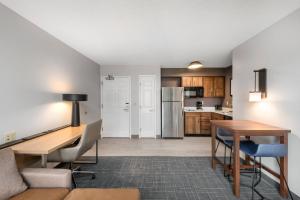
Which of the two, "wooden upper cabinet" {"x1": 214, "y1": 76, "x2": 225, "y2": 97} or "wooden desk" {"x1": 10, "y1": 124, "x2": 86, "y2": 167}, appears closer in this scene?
"wooden desk" {"x1": 10, "y1": 124, "x2": 86, "y2": 167}

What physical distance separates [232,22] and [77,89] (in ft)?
10.5

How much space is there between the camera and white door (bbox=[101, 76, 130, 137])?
18.0 ft

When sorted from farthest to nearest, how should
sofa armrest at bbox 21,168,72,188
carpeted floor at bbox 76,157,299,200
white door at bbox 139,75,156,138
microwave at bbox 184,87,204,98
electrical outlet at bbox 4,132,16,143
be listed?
microwave at bbox 184,87,204,98, white door at bbox 139,75,156,138, carpeted floor at bbox 76,157,299,200, electrical outlet at bbox 4,132,16,143, sofa armrest at bbox 21,168,72,188

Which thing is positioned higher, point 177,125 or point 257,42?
point 257,42

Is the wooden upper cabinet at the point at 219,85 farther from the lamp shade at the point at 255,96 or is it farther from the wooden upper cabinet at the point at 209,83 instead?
the lamp shade at the point at 255,96

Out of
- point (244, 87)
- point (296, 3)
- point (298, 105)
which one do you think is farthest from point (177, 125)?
point (296, 3)

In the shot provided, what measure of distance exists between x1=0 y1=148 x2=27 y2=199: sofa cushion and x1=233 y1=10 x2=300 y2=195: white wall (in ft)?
10.0

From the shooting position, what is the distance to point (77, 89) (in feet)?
12.5

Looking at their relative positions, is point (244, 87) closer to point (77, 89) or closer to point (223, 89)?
→ point (223, 89)

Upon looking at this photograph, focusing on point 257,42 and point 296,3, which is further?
point 257,42

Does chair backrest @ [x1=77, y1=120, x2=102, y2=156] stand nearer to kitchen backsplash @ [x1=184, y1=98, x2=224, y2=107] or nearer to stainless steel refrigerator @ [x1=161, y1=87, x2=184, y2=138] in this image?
stainless steel refrigerator @ [x1=161, y1=87, x2=184, y2=138]

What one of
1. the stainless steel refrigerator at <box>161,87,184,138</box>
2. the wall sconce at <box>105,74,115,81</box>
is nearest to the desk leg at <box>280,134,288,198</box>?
the stainless steel refrigerator at <box>161,87,184,138</box>

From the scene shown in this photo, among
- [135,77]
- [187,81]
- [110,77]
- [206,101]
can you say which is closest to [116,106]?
[110,77]

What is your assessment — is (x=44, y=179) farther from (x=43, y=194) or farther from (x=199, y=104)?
(x=199, y=104)
